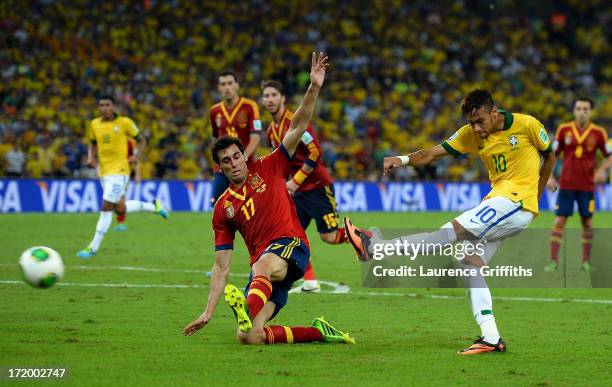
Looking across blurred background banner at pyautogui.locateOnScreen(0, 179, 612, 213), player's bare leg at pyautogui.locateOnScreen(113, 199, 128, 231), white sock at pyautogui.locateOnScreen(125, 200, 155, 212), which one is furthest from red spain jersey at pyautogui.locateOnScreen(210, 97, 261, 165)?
blurred background banner at pyautogui.locateOnScreen(0, 179, 612, 213)

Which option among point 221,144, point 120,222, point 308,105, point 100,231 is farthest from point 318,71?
point 120,222

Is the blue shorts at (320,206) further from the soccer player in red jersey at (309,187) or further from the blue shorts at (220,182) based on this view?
the blue shorts at (220,182)

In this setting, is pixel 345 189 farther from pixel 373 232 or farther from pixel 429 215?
pixel 373 232

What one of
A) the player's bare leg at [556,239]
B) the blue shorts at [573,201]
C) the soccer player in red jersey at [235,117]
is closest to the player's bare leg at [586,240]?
the blue shorts at [573,201]

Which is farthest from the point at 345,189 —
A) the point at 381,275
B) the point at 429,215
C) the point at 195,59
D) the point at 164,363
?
the point at 164,363

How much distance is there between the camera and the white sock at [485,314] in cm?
823

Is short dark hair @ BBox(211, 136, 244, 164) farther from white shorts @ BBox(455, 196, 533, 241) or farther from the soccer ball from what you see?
white shorts @ BBox(455, 196, 533, 241)

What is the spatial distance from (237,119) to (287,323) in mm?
4941

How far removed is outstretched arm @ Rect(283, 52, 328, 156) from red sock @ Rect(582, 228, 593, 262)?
25.8ft

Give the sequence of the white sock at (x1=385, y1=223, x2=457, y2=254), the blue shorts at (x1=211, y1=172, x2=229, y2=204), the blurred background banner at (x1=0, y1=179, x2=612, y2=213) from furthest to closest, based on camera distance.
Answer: the blurred background banner at (x1=0, y1=179, x2=612, y2=213)
the blue shorts at (x1=211, y1=172, x2=229, y2=204)
the white sock at (x1=385, y1=223, x2=457, y2=254)

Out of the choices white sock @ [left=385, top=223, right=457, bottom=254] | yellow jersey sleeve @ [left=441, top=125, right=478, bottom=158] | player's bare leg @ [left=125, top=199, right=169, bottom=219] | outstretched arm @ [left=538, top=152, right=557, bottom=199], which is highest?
yellow jersey sleeve @ [left=441, top=125, right=478, bottom=158]

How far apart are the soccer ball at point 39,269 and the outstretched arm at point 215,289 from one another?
1.21 metres

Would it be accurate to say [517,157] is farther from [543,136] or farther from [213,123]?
[213,123]

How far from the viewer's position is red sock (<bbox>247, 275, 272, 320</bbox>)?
325 inches
